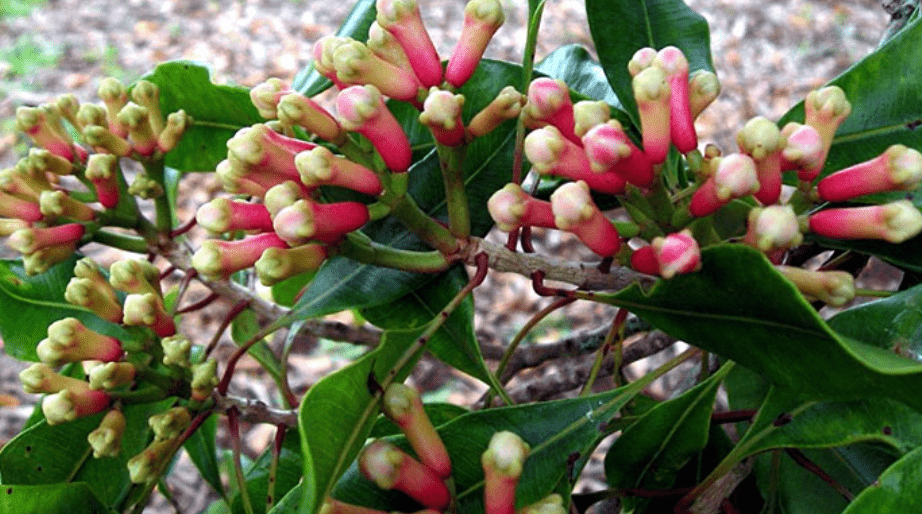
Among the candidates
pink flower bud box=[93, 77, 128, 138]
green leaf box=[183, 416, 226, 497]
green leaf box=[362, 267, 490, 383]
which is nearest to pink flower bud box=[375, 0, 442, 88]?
green leaf box=[362, 267, 490, 383]

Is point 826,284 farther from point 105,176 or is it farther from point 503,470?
point 105,176

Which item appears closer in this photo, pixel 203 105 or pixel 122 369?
pixel 122 369

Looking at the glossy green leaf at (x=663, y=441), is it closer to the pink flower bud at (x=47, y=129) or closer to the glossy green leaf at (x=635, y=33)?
the glossy green leaf at (x=635, y=33)

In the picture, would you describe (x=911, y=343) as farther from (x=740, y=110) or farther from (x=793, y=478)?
(x=740, y=110)

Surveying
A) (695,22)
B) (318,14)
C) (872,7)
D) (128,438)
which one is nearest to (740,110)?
(872,7)

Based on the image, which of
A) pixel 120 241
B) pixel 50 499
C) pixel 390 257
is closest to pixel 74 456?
pixel 50 499

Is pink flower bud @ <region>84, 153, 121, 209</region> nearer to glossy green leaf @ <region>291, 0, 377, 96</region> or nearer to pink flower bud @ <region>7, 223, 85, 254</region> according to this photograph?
pink flower bud @ <region>7, 223, 85, 254</region>
